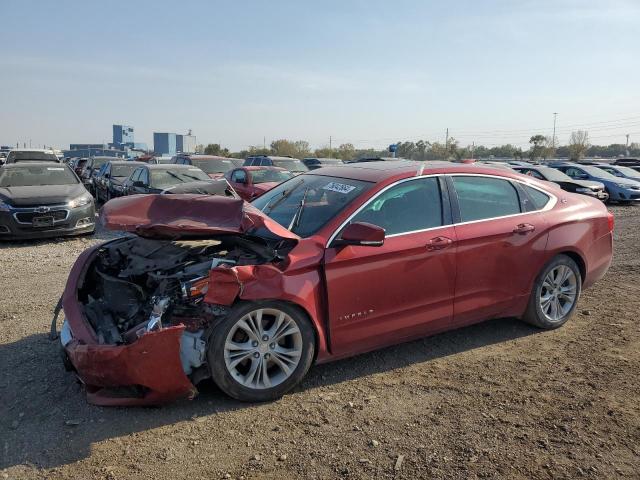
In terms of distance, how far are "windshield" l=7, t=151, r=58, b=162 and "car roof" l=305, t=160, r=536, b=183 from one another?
55.3ft

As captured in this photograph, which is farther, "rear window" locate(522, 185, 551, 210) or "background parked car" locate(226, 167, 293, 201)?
"background parked car" locate(226, 167, 293, 201)

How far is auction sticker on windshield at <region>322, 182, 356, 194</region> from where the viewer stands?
13.8ft

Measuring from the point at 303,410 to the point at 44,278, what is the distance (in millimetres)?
4974

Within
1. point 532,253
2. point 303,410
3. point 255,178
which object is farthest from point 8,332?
point 255,178

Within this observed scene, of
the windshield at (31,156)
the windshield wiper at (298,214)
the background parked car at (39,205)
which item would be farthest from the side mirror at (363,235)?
the windshield at (31,156)

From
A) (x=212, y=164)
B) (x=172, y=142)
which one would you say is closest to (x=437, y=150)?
(x=172, y=142)

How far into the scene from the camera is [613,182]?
18.2 m

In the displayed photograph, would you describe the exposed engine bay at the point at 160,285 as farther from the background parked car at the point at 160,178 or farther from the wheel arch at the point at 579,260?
the background parked car at the point at 160,178

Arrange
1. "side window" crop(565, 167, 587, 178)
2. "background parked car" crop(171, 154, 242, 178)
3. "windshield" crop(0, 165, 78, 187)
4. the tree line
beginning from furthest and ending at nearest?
the tree line → "side window" crop(565, 167, 587, 178) → "background parked car" crop(171, 154, 242, 178) → "windshield" crop(0, 165, 78, 187)

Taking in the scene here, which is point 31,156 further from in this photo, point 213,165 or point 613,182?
point 613,182

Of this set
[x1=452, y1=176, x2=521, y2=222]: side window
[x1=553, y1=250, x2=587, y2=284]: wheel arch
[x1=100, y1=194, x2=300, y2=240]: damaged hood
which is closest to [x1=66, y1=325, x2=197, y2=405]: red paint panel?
[x1=100, y1=194, x2=300, y2=240]: damaged hood

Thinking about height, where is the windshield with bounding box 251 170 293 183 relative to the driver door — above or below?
above

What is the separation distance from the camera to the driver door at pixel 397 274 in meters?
3.74

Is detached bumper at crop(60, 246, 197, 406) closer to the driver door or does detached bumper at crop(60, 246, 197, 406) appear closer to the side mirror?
the driver door
